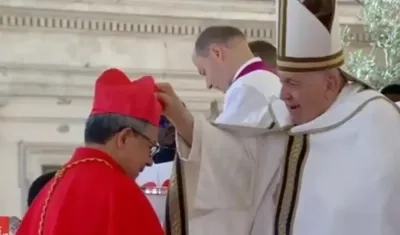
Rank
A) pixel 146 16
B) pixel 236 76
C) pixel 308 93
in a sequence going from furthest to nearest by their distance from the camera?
pixel 146 16, pixel 236 76, pixel 308 93

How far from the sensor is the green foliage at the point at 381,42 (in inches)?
209

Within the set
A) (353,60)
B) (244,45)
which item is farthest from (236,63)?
(353,60)

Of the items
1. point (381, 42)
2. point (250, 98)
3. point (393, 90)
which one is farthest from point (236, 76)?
point (381, 42)

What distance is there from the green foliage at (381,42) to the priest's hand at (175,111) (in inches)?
116

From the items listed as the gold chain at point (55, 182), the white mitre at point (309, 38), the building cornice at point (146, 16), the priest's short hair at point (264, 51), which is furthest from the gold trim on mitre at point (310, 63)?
the building cornice at point (146, 16)

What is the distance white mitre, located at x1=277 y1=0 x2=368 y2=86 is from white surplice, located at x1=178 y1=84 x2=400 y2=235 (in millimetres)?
106

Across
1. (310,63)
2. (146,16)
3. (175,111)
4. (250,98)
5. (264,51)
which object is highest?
(310,63)

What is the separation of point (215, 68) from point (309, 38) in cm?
105

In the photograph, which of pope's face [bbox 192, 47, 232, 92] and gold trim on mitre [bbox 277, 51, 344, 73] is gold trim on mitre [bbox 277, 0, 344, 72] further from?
pope's face [bbox 192, 47, 232, 92]

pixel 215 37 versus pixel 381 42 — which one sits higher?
pixel 215 37

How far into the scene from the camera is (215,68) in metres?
3.42

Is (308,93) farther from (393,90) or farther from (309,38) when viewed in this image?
(393,90)

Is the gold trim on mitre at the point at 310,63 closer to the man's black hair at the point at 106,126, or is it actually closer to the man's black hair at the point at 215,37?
the man's black hair at the point at 106,126

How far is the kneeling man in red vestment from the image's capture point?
221cm
